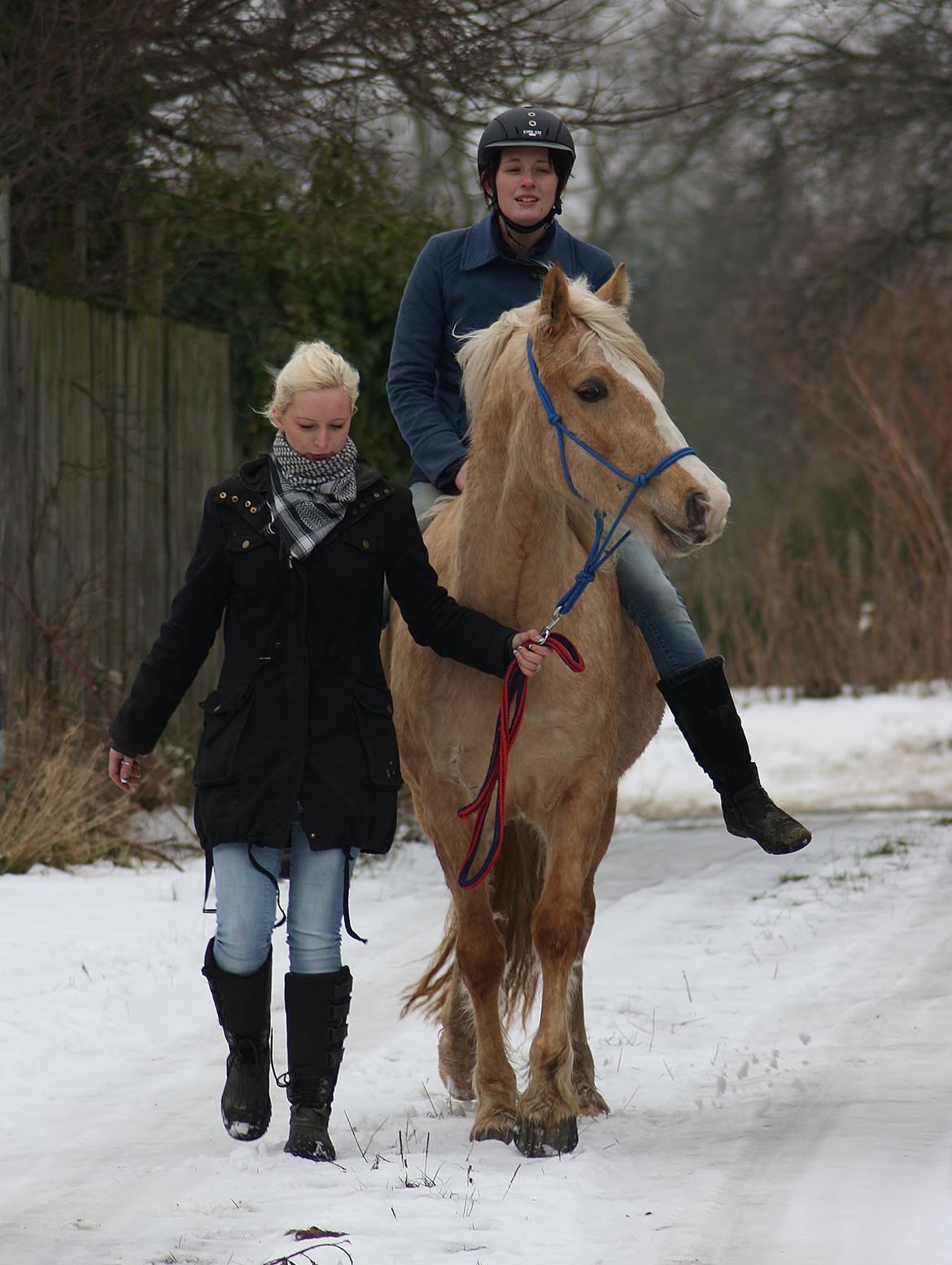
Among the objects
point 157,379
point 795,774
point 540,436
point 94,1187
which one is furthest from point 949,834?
point 94,1187

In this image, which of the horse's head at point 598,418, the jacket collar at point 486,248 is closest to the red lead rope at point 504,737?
the horse's head at point 598,418

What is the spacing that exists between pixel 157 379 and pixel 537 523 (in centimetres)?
541

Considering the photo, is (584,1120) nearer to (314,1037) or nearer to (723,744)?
(314,1037)

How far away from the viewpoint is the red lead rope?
4.25 metres

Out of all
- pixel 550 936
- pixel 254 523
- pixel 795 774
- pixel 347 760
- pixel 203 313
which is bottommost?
pixel 795 774

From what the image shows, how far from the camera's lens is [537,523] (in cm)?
436

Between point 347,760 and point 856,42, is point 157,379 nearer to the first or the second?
point 347,760

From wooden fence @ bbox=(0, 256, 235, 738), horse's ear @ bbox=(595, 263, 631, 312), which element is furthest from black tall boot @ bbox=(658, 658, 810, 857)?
wooden fence @ bbox=(0, 256, 235, 738)

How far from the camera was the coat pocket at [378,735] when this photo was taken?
405 centimetres

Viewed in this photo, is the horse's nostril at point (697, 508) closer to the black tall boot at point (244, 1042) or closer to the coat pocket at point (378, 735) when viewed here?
the coat pocket at point (378, 735)

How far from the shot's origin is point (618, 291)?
449 cm

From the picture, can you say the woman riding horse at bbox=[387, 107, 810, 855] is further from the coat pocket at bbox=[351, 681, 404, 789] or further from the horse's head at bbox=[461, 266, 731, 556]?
the coat pocket at bbox=[351, 681, 404, 789]

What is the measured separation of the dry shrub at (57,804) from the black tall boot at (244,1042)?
327 centimetres

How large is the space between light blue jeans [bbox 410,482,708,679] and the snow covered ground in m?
1.19
